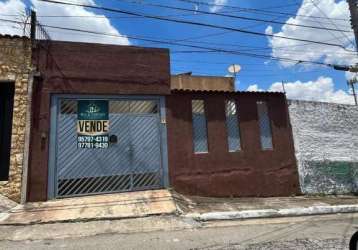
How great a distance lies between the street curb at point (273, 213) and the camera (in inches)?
290

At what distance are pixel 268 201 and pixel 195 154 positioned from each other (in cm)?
262

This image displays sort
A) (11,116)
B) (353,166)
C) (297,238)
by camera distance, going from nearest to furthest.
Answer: (297,238) < (11,116) < (353,166)

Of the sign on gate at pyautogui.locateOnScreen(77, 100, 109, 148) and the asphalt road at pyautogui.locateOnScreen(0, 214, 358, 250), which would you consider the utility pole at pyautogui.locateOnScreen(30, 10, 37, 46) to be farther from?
the asphalt road at pyautogui.locateOnScreen(0, 214, 358, 250)

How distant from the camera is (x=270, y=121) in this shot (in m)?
11.2

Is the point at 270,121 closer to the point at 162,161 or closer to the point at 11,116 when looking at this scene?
the point at 162,161

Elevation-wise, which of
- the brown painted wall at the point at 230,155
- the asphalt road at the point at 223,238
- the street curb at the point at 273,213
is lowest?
the asphalt road at the point at 223,238

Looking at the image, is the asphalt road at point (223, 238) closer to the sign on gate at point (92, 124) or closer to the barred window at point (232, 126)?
the sign on gate at point (92, 124)

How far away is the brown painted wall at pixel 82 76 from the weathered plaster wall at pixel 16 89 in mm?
258

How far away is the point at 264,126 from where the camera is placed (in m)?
11.1

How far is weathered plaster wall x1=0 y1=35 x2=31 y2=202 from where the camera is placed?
8266 millimetres

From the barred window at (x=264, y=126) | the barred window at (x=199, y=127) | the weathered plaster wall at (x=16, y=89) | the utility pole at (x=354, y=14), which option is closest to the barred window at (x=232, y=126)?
the barred window at (x=199, y=127)


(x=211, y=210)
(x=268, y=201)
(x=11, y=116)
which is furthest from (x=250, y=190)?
(x=11, y=116)

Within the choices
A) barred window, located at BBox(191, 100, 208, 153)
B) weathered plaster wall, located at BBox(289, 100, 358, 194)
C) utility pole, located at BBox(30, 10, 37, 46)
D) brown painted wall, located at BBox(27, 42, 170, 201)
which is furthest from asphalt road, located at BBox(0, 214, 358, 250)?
utility pole, located at BBox(30, 10, 37, 46)

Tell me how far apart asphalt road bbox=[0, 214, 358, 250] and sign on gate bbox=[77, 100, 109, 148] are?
2.96 m
